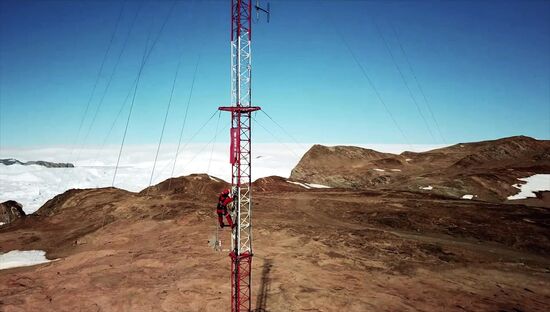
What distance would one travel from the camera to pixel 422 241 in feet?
102

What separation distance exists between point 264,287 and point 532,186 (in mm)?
47828

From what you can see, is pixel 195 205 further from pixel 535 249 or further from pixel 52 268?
pixel 535 249

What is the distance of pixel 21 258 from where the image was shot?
1373 inches

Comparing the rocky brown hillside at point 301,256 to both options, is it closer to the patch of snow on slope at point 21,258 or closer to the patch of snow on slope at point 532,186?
the patch of snow on slope at point 21,258

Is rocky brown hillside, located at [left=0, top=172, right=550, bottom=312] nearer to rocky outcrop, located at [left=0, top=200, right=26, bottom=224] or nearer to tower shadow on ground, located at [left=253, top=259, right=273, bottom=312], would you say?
tower shadow on ground, located at [left=253, top=259, right=273, bottom=312]

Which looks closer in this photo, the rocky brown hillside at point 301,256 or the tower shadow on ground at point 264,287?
the tower shadow on ground at point 264,287

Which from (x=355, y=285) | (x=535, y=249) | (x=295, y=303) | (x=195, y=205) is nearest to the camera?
(x=295, y=303)

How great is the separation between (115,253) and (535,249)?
122ft

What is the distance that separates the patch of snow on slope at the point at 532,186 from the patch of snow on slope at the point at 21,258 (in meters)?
59.5

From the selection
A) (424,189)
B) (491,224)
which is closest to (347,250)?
(491,224)

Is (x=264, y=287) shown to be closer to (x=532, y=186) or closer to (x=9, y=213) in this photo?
(x=532, y=186)

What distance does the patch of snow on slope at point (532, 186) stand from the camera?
1925 inches

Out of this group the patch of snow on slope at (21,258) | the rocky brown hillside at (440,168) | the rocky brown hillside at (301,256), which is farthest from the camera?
the rocky brown hillside at (440,168)

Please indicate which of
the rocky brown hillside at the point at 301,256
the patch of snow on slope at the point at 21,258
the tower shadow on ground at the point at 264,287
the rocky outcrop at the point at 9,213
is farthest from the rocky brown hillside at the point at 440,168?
the rocky outcrop at the point at 9,213
